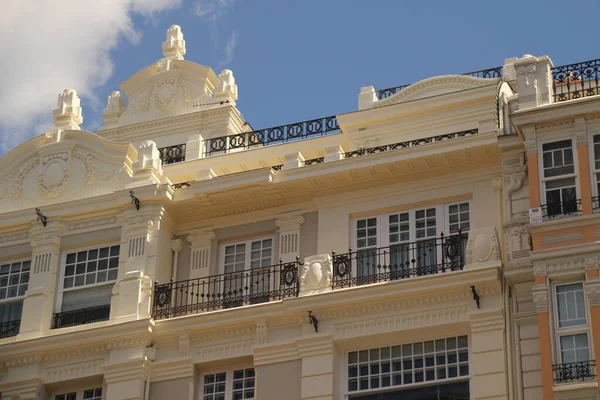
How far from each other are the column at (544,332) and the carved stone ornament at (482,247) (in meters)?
1.79

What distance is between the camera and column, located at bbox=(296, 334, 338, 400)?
29484 millimetres

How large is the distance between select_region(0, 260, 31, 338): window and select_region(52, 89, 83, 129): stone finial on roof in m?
Result: 4.32

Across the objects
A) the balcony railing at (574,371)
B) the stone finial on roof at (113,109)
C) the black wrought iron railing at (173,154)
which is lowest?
the balcony railing at (574,371)

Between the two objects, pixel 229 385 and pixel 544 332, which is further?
pixel 229 385

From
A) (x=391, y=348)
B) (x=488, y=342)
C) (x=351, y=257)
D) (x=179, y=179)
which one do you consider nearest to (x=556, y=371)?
(x=488, y=342)

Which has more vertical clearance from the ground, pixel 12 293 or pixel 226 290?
pixel 12 293

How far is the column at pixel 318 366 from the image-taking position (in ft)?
96.7

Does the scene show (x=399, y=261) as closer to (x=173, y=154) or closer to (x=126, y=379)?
(x=126, y=379)

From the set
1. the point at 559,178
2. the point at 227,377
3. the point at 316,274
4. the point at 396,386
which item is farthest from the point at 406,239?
the point at 227,377

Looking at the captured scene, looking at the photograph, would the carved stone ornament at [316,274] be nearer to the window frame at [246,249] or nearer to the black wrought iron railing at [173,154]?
the window frame at [246,249]

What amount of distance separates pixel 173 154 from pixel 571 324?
14.6 meters

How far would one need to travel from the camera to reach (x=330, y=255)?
31.5 metres

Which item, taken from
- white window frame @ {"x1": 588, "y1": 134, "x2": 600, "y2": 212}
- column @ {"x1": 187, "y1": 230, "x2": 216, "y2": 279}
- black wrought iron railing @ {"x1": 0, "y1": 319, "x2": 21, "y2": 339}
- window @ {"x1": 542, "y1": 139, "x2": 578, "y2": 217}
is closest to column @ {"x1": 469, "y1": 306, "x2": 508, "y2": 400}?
window @ {"x1": 542, "y1": 139, "x2": 578, "y2": 217}

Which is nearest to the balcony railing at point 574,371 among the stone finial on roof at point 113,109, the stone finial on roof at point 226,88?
the stone finial on roof at point 226,88
